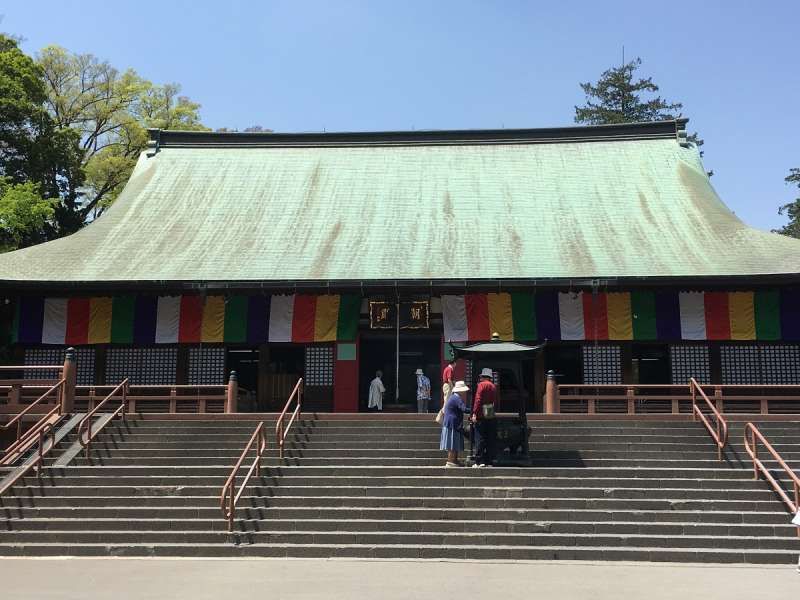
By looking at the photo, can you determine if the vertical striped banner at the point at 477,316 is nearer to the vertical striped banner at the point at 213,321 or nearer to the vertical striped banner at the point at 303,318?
the vertical striped banner at the point at 303,318

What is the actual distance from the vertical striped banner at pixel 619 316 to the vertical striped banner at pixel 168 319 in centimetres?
1122

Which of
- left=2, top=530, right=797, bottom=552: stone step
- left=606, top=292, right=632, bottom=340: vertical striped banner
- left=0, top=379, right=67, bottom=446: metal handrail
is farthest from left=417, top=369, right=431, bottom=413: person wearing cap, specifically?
left=0, top=379, right=67, bottom=446: metal handrail

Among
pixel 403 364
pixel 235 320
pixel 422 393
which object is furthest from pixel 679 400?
pixel 235 320

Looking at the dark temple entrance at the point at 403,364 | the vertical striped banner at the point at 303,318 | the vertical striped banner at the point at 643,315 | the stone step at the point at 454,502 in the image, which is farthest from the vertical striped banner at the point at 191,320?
the vertical striped banner at the point at 643,315

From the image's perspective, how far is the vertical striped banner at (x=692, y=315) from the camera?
18.6m

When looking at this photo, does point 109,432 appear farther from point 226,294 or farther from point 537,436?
point 537,436

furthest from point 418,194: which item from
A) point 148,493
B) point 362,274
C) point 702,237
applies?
point 148,493

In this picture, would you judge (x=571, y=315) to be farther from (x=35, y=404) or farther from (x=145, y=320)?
(x=35, y=404)

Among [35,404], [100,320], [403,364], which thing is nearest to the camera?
[35,404]

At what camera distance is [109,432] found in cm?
1484

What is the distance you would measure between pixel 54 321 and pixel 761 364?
60.7ft

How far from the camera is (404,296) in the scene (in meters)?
19.4

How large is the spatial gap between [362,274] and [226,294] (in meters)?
3.69

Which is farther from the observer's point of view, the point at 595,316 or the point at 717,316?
the point at 595,316
